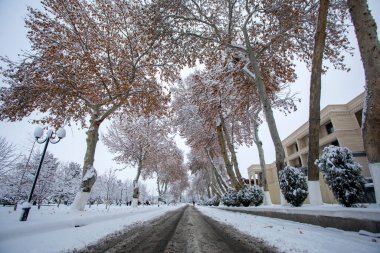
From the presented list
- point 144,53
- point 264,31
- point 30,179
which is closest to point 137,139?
point 144,53

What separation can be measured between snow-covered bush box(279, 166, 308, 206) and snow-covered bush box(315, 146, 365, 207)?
1.95 metres

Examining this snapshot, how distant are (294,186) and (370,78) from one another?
4.02m

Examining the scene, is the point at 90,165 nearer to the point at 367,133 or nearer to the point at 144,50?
the point at 144,50

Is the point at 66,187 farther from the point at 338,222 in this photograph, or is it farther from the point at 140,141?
the point at 338,222

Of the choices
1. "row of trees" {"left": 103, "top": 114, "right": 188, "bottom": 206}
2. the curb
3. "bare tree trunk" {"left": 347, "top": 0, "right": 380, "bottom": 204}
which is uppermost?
"row of trees" {"left": 103, "top": 114, "right": 188, "bottom": 206}

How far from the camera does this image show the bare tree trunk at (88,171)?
856 centimetres

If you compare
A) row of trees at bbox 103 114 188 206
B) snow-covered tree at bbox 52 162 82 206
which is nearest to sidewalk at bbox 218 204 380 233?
row of trees at bbox 103 114 188 206

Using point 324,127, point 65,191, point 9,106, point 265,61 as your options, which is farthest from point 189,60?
point 65,191

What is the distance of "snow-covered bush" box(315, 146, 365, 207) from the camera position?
4.06 m

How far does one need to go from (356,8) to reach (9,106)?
15.0 meters

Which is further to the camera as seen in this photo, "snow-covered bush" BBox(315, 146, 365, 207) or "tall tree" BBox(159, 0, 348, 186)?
"tall tree" BBox(159, 0, 348, 186)

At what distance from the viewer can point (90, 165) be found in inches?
359

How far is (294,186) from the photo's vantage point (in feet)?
20.7

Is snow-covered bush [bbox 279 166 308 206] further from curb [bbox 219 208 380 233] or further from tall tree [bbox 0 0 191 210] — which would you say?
tall tree [bbox 0 0 191 210]
